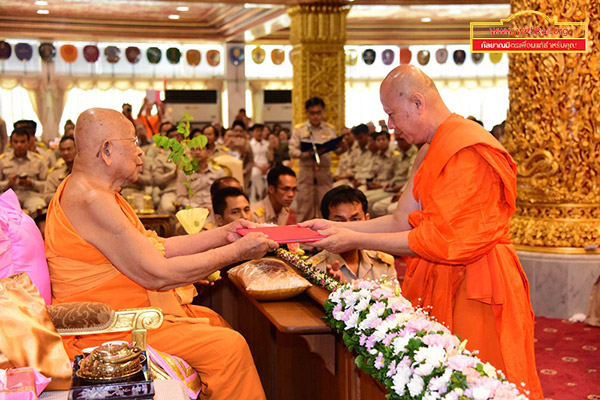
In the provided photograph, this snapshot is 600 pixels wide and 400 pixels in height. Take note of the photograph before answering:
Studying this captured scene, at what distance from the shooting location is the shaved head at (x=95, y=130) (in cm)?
283

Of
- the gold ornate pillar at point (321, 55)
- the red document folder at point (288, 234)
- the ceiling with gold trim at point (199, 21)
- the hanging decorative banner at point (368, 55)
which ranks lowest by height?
the red document folder at point (288, 234)

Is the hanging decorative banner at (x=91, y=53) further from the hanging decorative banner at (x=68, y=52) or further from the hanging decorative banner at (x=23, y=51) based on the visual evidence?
the hanging decorative banner at (x=23, y=51)

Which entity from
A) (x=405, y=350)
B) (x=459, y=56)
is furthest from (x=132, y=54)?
(x=405, y=350)

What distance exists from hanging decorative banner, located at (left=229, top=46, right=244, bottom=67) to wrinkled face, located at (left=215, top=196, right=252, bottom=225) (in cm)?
1496

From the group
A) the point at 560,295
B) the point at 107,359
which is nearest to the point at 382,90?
the point at 107,359

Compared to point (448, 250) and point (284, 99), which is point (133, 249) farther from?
point (284, 99)

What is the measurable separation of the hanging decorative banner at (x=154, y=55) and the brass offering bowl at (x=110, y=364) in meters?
18.5

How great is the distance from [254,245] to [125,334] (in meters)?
0.61

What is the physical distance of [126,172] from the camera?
9.47 ft

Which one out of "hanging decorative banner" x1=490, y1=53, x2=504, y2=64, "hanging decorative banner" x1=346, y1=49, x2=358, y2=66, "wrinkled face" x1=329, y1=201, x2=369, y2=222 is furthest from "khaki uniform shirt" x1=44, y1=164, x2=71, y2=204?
"hanging decorative banner" x1=490, y1=53, x2=504, y2=64

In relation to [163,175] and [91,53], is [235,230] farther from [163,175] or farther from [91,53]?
[91,53]

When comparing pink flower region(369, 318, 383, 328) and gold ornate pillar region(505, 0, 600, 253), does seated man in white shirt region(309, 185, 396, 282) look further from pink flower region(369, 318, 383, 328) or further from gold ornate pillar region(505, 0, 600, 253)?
gold ornate pillar region(505, 0, 600, 253)

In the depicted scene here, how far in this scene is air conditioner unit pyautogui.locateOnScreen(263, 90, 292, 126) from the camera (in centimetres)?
2077

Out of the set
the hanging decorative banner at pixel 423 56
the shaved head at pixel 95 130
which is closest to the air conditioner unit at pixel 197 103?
the hanging decorative banner at pixel 423 56
